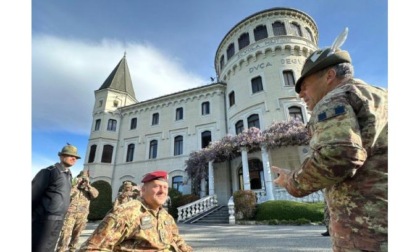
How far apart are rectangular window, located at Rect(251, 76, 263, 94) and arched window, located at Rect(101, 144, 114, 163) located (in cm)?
1558

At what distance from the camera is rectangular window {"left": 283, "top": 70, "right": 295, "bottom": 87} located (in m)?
17.8

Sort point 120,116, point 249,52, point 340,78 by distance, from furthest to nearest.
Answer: point 120,116
point 249,52
point 340,78

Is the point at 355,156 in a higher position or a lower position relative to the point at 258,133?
lower

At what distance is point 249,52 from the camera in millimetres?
19328

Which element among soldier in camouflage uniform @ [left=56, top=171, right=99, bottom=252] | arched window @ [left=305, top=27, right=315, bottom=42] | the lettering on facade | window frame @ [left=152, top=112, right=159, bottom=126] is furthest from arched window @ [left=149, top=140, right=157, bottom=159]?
arched window @ [left=305, top=27, right=315, bottom=42]

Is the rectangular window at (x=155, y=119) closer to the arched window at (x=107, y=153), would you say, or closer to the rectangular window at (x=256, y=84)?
the arched window at (x=107, y=153)

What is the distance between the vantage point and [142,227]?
6.77 ft

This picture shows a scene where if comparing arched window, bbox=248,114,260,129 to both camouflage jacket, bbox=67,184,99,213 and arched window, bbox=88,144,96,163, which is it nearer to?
camouflage jacket, bbox=67,184,99,213

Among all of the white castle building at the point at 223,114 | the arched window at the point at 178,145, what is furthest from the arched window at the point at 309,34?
the arched window at the point at 178,145

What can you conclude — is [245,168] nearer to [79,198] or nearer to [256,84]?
[256,84]

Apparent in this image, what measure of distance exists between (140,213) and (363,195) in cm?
177

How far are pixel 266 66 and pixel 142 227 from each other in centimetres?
1830

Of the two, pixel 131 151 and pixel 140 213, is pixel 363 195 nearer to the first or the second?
pixel 140 213

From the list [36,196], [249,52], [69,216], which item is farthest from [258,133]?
[36,196]
